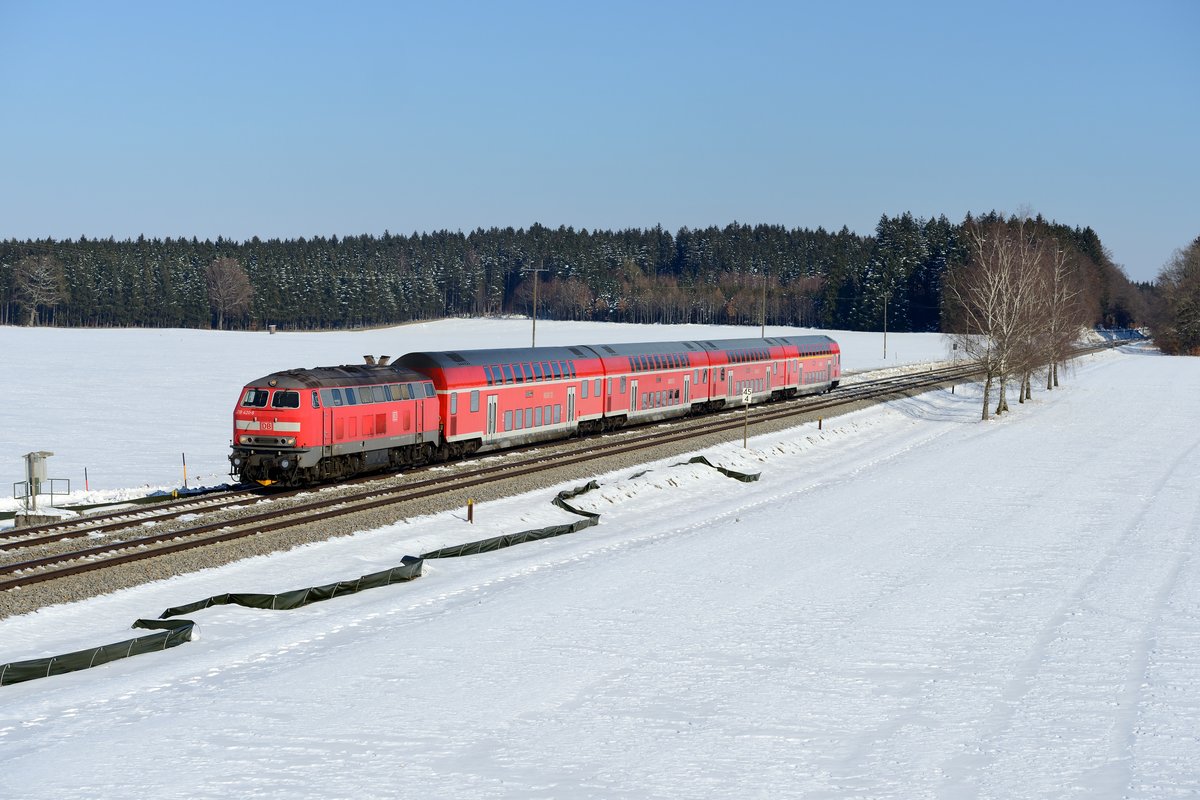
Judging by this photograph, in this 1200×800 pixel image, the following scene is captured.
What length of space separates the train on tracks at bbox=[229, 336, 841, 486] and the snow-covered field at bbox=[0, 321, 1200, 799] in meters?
4.87

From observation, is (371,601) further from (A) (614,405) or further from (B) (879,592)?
(A) (614,405)

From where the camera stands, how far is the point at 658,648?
62.2 feet

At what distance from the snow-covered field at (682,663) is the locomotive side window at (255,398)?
6237mm

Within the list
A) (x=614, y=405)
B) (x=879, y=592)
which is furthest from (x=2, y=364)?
(x=879, y=592)

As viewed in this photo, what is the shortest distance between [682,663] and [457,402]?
70.4 feet

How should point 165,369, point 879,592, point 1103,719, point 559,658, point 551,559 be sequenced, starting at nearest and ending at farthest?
point 1103,719, point 559,658, point 879,592, point 551,559, point 165,369

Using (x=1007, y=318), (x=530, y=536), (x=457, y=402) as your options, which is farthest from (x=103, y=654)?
(x=1007, y=318)

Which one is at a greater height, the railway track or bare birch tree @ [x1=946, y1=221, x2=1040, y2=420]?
bare birch tree @ [x1=946, y1=221, x2=1040, y2=420]

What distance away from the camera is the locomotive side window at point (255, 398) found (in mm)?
31484

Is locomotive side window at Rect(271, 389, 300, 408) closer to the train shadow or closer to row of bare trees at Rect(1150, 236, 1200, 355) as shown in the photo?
the train shadow

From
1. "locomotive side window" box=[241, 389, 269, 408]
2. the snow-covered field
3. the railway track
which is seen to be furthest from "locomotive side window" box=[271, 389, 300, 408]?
the snow-covered field

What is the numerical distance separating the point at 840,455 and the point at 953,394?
1325 inches

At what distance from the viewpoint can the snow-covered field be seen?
13.5 metres

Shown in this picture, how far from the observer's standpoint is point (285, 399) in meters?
31.2
